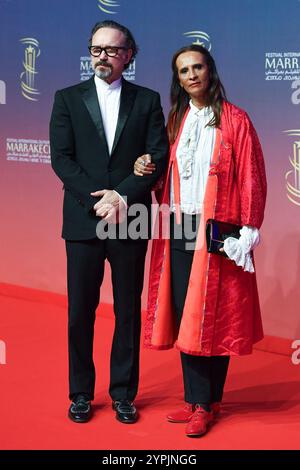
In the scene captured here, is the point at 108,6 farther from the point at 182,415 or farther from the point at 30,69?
the point at 182,415

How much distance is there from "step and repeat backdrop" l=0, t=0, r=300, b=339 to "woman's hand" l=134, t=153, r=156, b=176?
1292 mm

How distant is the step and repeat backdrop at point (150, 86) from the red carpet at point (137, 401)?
541 millimetres

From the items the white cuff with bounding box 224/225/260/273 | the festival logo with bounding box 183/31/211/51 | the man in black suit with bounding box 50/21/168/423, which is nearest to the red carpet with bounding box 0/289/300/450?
the man in black suit with bounding box 50/21/168/423

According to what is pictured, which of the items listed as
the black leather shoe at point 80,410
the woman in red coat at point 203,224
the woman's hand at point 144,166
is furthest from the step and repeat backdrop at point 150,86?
the black leather shoe at point 80,410

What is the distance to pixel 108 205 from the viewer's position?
10.6 ft

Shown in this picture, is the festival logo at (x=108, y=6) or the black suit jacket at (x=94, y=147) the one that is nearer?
the black suit jacket at (x=94, y=147)

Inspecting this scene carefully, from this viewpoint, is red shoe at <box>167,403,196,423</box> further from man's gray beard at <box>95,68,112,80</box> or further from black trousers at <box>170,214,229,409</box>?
man's gray beard at <box>95,68,112,80</box>

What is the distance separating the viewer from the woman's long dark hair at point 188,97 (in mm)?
3236

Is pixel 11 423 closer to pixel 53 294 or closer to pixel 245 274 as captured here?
pixel 245 274

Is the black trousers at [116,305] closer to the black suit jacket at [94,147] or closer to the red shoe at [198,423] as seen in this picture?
the black suit jacket at [94,147]

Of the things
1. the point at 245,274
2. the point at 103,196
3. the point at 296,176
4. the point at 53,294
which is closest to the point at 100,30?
the point at 103,196

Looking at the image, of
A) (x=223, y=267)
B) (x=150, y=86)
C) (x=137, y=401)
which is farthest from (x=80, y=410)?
(x=150, y=86)

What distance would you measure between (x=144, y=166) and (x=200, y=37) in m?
1.54

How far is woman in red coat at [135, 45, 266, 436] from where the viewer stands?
3223mm
